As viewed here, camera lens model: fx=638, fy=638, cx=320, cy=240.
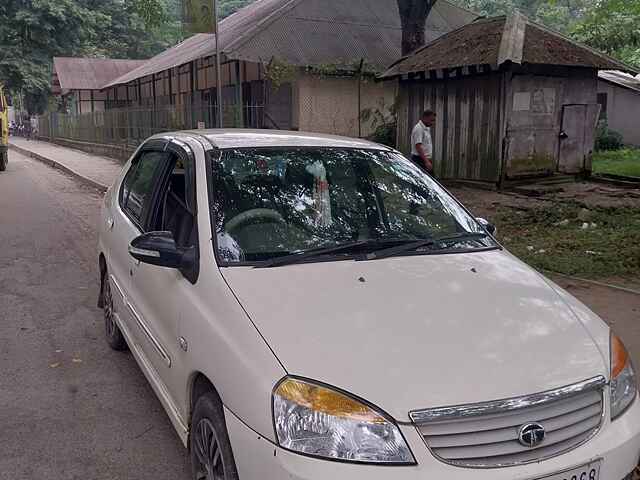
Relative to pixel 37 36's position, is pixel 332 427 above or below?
below

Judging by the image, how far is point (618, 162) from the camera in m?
18.3

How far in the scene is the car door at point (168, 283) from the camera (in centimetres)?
305

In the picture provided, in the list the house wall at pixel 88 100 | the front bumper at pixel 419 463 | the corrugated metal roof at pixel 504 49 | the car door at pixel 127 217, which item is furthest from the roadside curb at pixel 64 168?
the front bumper at pixel 419 463

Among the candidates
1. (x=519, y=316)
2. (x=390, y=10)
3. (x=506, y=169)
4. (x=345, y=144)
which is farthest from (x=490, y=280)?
(x=390, y=10)

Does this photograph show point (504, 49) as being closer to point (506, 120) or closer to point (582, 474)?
point (506, 120)

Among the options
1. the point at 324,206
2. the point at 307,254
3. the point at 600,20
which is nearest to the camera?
the point at 307,254

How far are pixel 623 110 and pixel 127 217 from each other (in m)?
24.1

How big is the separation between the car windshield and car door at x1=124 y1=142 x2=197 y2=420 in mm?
223

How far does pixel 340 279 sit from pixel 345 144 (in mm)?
1281

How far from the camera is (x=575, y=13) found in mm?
48344

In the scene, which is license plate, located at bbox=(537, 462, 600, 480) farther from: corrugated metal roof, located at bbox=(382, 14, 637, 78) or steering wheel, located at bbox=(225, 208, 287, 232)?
corrugated metal roof, located at bbox=(382, 14, 637, 78)

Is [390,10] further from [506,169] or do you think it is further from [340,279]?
[340,279]

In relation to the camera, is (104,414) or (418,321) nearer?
(418,321)

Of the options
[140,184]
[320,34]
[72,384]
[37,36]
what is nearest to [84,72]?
[37,36]
